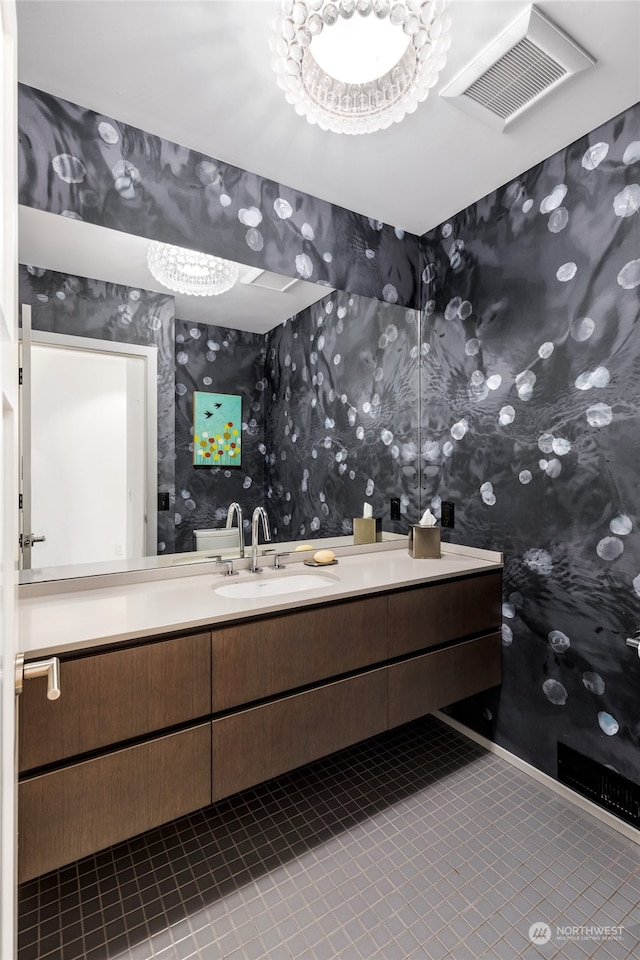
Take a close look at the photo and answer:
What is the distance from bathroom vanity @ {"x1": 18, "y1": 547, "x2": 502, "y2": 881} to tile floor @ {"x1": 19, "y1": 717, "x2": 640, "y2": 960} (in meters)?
0.34

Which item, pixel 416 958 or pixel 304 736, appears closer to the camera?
pixel 416 958

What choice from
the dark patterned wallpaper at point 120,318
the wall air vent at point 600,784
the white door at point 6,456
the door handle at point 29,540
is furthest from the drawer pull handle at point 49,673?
the wall air vent at point 600,784

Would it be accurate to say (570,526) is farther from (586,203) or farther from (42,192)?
(42,192)

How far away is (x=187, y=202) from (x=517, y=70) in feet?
3.88

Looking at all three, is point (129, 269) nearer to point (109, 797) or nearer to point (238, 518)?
point (238, 518)

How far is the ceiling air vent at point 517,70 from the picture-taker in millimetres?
1366

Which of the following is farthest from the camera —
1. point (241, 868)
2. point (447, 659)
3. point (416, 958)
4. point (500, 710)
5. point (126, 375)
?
point (500, 710)

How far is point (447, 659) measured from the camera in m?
1.96

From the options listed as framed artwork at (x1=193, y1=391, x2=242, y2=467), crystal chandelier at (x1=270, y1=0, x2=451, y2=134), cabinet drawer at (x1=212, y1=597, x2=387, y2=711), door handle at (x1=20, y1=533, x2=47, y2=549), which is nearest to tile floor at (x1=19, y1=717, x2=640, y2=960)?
cabinet drawer at (x1=212, y1=597, x2=387, y2=711)

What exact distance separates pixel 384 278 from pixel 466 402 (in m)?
0.75

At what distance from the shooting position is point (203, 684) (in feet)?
4.46


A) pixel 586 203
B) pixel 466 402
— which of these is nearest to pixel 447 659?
pixel 466 402

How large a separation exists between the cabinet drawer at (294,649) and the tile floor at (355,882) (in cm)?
59

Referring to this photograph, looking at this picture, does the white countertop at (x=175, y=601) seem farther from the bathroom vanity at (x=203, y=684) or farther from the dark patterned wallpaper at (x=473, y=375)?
the dark patterned wallpaper at (x=473, y=375)
